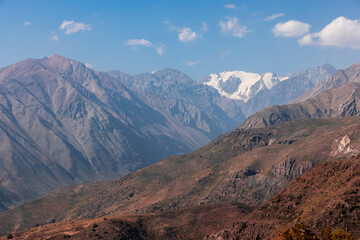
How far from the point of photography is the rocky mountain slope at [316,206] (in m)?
83.6

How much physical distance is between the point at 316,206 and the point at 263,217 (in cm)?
1540

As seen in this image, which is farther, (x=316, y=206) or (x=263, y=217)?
(x=263, y=217)

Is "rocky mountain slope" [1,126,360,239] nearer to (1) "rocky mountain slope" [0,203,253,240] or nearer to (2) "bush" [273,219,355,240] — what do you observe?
(1) "rocky mountain slope" [0,203,253,240]

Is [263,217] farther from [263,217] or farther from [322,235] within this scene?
[322,235]

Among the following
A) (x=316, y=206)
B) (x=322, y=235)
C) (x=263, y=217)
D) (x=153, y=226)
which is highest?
(x=322, y=235)

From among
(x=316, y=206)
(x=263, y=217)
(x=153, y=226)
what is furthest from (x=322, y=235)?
(x=153, y=226)

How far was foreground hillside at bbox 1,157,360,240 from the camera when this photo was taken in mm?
85750

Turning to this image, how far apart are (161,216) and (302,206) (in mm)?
72073

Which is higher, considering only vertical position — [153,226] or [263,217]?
[263,217]

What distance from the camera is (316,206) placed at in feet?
298

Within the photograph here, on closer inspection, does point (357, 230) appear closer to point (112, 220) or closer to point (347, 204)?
point (347, 204)

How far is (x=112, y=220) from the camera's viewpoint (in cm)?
13962

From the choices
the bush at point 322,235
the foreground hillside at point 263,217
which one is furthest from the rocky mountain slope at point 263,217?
the bush at point 322,235

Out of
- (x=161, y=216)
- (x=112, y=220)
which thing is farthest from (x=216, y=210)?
(x=112, y=220)
